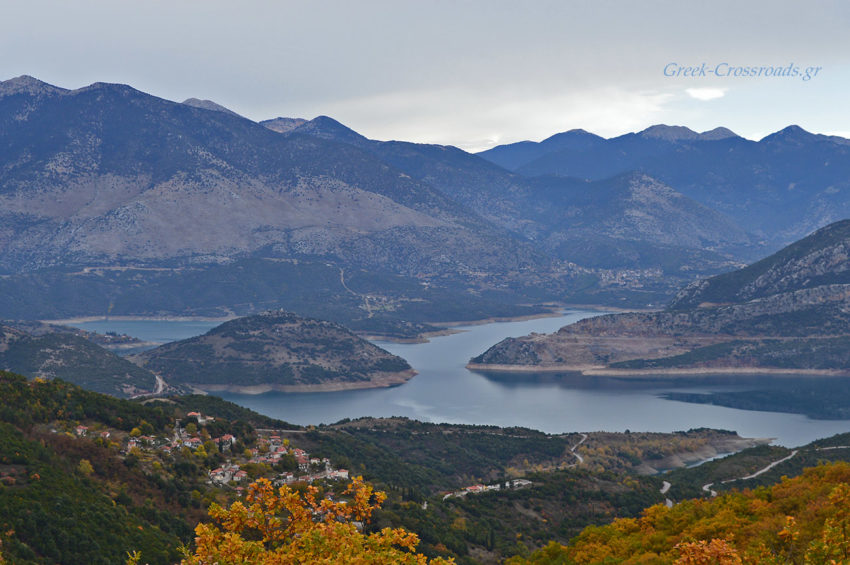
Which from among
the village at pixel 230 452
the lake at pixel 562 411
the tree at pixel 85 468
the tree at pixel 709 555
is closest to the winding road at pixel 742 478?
the village at pixel 230 452

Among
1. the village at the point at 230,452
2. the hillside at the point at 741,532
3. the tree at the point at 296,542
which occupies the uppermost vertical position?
the tree at the point at 296,542

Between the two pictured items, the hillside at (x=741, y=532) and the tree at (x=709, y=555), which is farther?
the hillside at (x=741, y=532)

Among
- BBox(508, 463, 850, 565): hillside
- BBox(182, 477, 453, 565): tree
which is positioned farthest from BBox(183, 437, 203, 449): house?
BBox(182, 477, 453, 565): tree

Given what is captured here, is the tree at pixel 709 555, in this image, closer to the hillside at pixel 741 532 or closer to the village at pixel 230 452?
the hillside at pixel 741 532

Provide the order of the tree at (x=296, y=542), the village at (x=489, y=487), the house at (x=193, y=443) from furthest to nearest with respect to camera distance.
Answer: the village at (x=489, y=487), the house at (x=193, y=443), the tree at (x=296, y=542)

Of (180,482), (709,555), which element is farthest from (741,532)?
(180,482)

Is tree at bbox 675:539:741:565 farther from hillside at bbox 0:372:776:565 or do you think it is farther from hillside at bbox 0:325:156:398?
hillside at bbox 0:325:156:398

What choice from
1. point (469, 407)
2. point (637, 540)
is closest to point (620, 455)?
point (469, 407)

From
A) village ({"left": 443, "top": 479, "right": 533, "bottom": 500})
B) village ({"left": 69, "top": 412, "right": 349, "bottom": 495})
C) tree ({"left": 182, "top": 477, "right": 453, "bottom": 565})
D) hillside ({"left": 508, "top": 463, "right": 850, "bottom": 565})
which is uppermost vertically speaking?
tree ({"left": 182, "top": 477, "right": 453, "bottom": 565})

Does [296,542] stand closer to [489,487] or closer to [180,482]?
[180,482]
